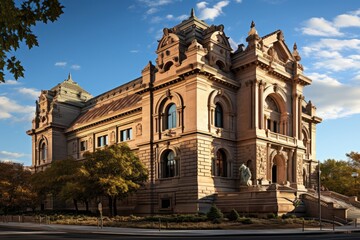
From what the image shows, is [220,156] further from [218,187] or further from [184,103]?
[184,103]

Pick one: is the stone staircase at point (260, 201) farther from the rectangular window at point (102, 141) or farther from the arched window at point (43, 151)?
the arched window at point (43, 151)

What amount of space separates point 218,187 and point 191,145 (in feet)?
19.6

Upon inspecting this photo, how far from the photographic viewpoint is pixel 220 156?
2034 inches

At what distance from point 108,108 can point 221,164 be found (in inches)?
1018

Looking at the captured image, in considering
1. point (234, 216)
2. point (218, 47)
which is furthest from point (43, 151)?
point (234, 216)

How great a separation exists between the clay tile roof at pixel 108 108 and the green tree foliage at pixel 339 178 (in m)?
32.8

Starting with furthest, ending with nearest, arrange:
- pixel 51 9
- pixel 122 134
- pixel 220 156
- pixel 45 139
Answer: pixel 45 139
pixel 122 134
pixel 220 156
pixel 51 9

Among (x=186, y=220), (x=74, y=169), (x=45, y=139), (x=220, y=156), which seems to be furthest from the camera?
(x=45, y=139)

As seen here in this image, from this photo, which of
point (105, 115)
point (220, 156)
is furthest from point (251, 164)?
point (105, 115)

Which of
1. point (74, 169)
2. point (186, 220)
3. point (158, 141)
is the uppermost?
point (158, 141)

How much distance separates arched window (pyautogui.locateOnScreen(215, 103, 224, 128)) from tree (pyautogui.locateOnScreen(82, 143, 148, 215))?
10.9 meters

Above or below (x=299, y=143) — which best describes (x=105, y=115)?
above

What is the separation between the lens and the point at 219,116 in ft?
173

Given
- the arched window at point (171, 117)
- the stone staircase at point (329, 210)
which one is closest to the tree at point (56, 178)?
the arched window at point (171, 117)
